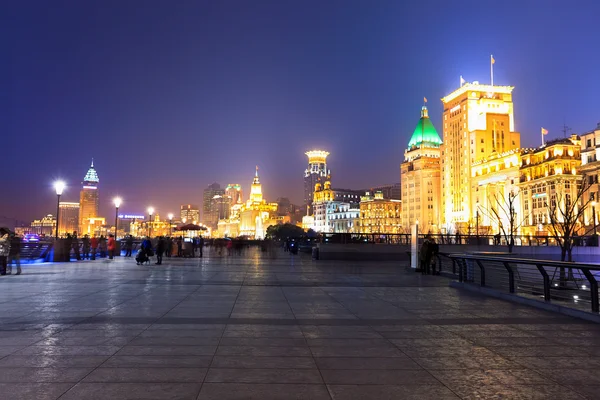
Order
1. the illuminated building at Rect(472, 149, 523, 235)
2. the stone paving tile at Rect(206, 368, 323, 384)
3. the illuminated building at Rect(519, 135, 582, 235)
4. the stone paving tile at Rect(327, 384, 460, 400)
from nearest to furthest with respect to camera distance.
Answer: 1. the stone paving tile at Rect(327, 384, 460, 400)
2. the stone paving tile at Rect(206, 368, 323, 384)
3. the illuminated building at Rect(519, 135, 582, 235)
4. the illuminated building at Rect(472, 149, 523, 235)

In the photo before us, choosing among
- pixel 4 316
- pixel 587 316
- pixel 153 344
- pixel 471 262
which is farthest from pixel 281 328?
pixel 471 262

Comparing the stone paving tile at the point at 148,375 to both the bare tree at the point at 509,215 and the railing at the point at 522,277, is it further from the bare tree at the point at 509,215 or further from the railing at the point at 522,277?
the bare tree at the point at 509,215

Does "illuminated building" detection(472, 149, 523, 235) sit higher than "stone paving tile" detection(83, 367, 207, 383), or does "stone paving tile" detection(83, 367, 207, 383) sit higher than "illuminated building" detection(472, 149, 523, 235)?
"illuminated building" detection(472, 149, 523, 235)

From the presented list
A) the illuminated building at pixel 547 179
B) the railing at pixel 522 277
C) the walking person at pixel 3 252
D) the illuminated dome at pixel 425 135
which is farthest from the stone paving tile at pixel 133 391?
the illuminated dome at pixel 425 135

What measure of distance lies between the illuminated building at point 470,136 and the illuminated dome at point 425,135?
1624 inches

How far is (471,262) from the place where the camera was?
17.2 meters

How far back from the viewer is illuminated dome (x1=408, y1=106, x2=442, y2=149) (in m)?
189

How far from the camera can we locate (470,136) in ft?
454

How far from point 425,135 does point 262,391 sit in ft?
632

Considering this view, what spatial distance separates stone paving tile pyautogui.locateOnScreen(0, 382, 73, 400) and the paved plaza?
0.06ft

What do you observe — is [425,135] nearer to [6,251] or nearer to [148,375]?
[6,251]

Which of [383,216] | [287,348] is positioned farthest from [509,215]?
[287,348]

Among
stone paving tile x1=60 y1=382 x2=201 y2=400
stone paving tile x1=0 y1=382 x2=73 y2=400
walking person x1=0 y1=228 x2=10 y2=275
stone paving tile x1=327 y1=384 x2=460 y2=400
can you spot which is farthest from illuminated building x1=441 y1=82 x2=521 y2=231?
stone paving tile x1=0 y1=382 x2=73 y2=400

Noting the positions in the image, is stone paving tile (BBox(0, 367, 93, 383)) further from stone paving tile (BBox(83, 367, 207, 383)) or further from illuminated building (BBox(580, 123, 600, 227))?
illuminated building (BBox(580, 123, 600, 227))
